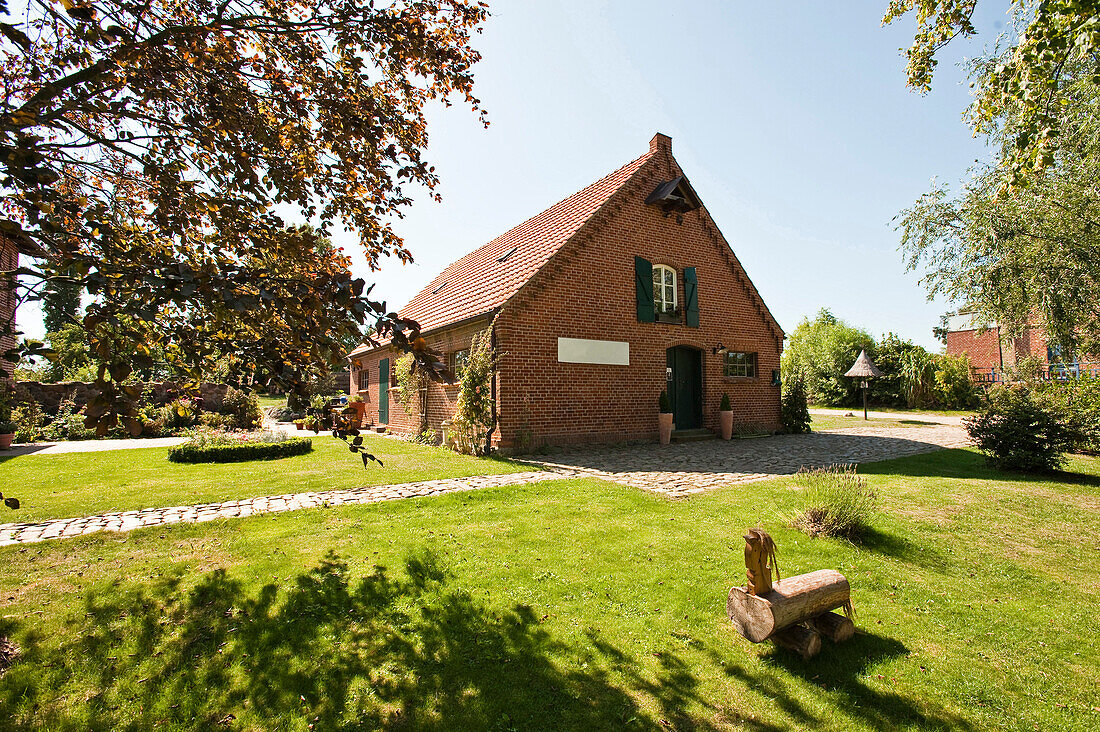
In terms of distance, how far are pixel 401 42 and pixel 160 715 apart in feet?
17.8

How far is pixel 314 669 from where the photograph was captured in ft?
10.0

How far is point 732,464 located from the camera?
964 cm

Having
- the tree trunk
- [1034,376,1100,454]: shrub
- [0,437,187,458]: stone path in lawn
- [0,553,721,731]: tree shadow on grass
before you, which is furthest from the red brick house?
the tree trunk

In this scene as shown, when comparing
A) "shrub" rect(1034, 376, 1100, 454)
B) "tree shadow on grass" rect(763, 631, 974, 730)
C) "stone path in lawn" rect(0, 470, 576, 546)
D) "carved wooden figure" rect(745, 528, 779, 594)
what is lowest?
"tree shadow on grass" rect(763, 631, 974, 730)

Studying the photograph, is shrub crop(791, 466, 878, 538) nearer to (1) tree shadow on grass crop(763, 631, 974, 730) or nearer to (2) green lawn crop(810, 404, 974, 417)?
(1) tree shadow on grass crop(763, 631, 974, 730)

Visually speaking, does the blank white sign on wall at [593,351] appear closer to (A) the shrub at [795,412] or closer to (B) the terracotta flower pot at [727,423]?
(B) the terracotta flower pot at [727,423]

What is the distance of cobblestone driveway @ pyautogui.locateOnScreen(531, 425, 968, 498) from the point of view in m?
8.20

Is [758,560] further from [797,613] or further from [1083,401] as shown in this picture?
[1083,401]

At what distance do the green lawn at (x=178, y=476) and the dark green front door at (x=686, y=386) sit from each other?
242 inches

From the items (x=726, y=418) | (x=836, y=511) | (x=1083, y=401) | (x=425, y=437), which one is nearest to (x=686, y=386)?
(x=726, y=418)

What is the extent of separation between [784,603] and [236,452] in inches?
437

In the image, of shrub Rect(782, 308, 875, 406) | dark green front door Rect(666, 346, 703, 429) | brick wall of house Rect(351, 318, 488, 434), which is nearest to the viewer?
brick wall of house Rect(351, 318, 488, 434)

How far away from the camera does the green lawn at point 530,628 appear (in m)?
2.73

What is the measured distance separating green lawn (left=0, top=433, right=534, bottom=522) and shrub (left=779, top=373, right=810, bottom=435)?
34.6 ft
